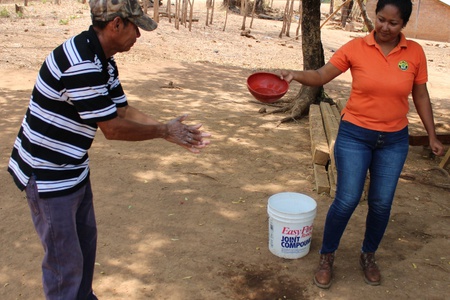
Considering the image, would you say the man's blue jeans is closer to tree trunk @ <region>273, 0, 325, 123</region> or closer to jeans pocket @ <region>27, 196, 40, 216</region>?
jeans pocket @ <region>27, 196, 40, 216</region>

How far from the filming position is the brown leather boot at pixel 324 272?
3408 mm

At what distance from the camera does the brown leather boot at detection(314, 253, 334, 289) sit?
3408 millimetres

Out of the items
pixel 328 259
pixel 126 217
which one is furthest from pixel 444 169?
pixel 126 217

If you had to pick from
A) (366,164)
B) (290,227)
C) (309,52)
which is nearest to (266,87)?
(290,227)

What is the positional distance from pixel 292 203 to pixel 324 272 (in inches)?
26.1

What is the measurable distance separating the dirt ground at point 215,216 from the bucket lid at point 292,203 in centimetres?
36

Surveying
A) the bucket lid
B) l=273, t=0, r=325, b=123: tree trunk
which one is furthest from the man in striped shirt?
l=273, t=0, r=325, b=123: tree trunk

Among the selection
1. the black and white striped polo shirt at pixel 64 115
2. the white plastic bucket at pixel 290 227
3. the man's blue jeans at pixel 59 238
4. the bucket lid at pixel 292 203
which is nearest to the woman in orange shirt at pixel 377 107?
the white plastic bucket at pixel 290 227

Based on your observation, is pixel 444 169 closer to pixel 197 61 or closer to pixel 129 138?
pixel 129 138

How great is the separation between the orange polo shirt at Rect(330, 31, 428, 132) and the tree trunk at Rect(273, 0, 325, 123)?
4.25 meters

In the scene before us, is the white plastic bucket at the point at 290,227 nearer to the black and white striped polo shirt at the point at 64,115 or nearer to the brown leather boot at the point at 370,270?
the brown leather boot at the point at 370,270

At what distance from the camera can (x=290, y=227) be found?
3648 mm

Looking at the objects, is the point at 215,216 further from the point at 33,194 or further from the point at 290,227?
the point at 33,194

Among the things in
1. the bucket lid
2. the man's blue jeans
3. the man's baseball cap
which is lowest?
the bucket lid
